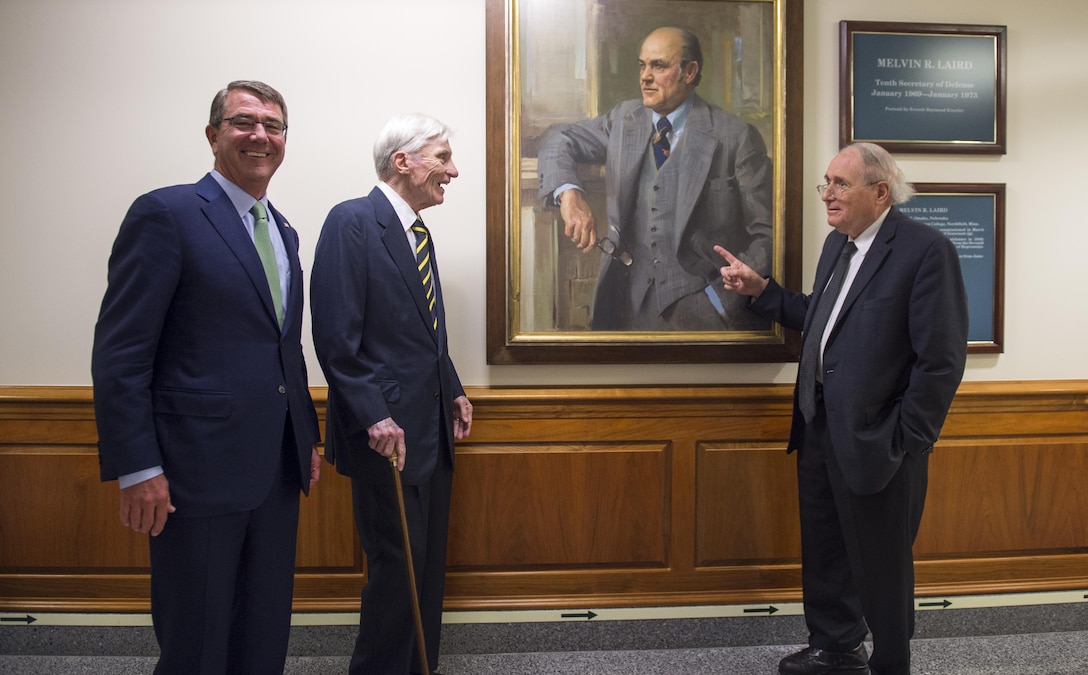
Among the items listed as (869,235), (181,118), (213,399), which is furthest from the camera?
(181,118)

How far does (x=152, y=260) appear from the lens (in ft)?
4.85

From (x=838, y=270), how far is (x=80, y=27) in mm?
2662

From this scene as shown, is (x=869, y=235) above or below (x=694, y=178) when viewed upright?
below

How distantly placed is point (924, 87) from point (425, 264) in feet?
6.45

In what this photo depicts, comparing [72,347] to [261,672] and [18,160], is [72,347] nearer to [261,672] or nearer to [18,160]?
[18,160]

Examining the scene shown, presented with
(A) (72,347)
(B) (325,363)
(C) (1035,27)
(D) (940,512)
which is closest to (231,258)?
(B) (325,363)

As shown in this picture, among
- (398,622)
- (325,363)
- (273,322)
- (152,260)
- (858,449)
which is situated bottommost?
(398,622)

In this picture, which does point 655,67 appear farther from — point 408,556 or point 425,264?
point 408,556

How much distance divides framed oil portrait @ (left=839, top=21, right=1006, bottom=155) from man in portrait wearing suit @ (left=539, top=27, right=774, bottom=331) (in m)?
0.43

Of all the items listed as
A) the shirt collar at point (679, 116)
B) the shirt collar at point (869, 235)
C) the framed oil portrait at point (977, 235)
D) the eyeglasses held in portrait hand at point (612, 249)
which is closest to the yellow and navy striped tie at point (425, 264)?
the eyeglasses held in portrait hand at point (612, 249)

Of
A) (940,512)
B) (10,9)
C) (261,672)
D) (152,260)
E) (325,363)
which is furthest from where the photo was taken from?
(940,512)

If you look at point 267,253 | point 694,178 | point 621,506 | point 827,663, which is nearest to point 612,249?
point 694,178

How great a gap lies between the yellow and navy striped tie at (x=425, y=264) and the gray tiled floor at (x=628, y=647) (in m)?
1.21

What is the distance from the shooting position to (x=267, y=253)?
5.58 ft
